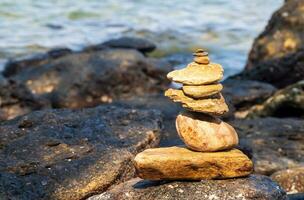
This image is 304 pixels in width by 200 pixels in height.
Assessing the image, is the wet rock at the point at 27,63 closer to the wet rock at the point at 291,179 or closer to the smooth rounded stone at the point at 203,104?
the wet rock at the point at 291,179

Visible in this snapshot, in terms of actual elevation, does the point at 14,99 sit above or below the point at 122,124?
below

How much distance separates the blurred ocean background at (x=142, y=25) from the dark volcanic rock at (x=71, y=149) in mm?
9014

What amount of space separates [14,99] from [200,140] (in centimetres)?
599

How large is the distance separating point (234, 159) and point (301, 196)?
Answer: 97 cm

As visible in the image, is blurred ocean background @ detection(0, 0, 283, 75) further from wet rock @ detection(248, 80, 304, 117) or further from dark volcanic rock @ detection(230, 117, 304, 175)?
dark volcanic rock @ detection(230, 117, 304, 175)

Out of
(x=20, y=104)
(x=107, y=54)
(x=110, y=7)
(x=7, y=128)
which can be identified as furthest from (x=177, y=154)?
(x=110, y=7)

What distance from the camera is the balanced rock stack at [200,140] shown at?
14.8ft

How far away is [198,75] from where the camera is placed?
452cm

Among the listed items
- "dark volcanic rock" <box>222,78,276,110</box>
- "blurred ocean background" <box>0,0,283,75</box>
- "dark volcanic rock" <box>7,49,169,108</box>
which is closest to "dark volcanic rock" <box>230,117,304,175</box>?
"dark volcanic rock" <box>222,78,276,110</box>

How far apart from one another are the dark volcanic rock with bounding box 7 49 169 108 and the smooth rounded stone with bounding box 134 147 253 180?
722 cm

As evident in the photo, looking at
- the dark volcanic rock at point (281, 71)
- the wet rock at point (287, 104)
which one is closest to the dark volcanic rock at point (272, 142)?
the wet rock at point (287, 104)

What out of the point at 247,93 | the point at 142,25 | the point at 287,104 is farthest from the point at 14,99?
the point at 142,25

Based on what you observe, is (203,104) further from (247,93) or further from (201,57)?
(247,93)

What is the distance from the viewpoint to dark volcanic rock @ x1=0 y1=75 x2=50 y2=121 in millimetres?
9984
